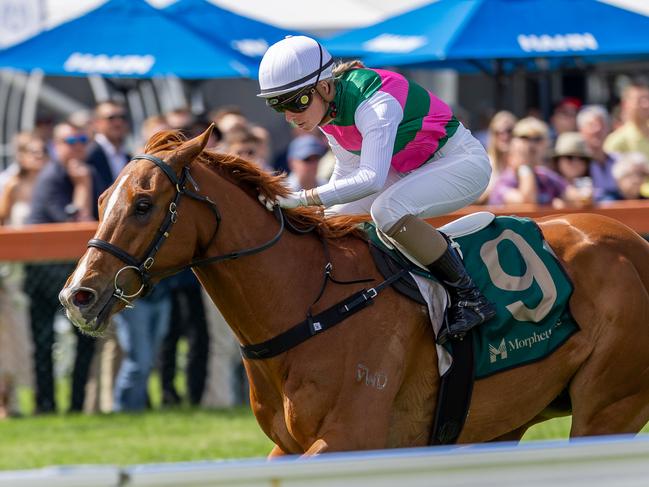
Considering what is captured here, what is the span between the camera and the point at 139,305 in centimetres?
909

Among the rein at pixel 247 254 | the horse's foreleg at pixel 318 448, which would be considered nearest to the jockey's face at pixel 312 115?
the rein at pixel 247 254

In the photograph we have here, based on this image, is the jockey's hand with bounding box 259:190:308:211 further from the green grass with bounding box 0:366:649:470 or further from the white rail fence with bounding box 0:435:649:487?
the green grass with bounding box 0:366:649:470

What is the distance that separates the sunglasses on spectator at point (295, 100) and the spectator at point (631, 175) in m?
5.22

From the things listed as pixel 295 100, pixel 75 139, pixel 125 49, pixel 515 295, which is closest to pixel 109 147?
pixel 75 139

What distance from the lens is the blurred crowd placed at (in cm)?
914

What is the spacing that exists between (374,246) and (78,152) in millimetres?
4965

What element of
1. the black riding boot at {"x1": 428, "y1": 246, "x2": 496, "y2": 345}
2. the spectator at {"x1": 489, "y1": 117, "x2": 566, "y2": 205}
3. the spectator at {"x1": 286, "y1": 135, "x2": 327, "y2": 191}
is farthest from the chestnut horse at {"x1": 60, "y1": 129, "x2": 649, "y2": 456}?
the spectator at {"x1": 286, "y1": 135, "x2": 327, "y2": 191}

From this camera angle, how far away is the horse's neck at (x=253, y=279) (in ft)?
15.8

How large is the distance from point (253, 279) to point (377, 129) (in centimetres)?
74

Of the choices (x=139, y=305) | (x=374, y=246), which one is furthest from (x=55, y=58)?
(x=374, y=246)

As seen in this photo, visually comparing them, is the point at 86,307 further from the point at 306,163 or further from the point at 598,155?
the point at 598,155

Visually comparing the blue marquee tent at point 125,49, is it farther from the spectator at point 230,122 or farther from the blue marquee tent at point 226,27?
the spectator at point 230,122

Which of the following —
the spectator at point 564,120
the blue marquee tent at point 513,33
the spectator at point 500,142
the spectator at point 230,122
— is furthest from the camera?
the spectator at point 564,120

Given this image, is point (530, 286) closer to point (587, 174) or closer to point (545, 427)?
point (545, 427)
